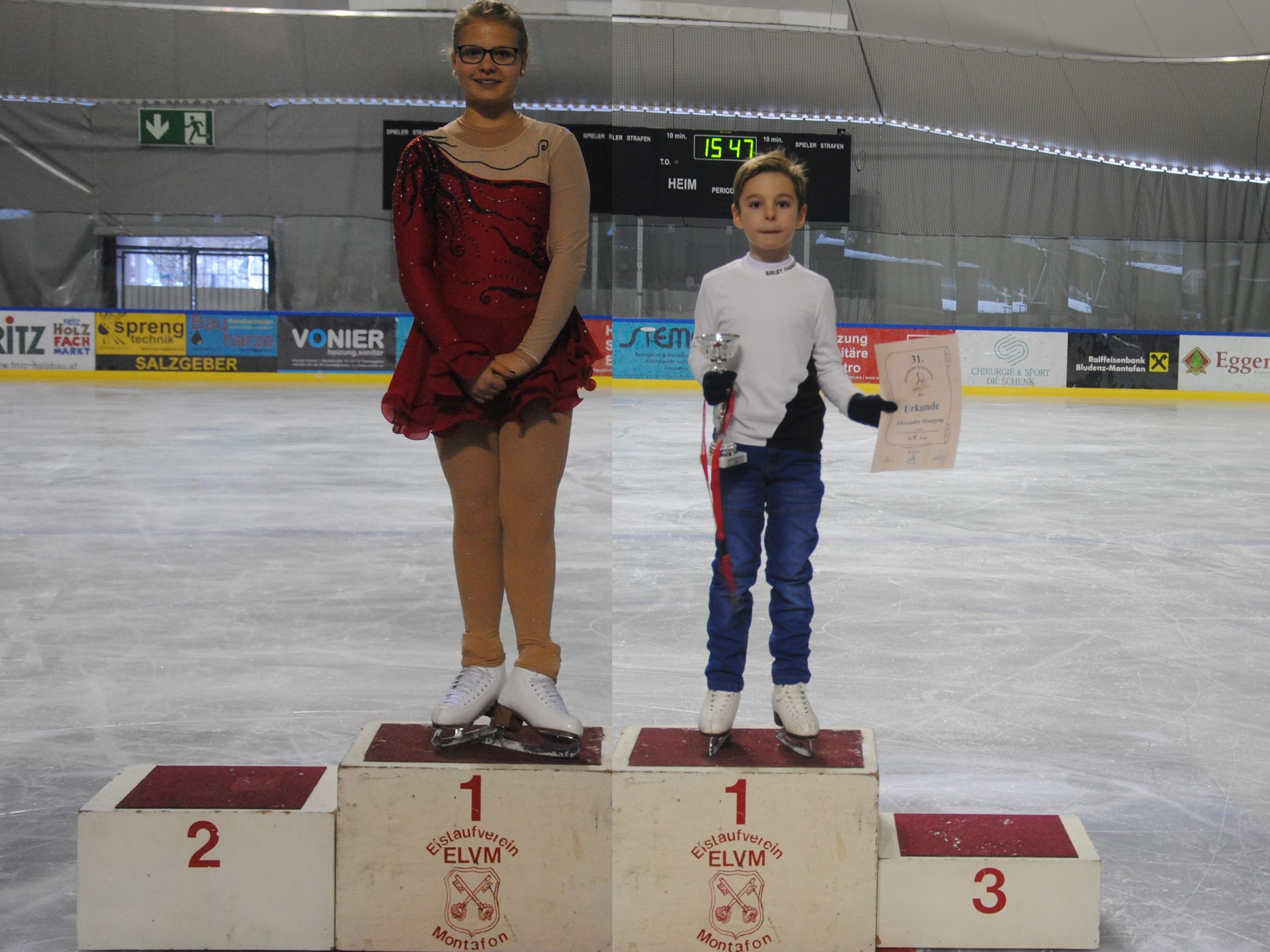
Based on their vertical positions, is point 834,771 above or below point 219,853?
above

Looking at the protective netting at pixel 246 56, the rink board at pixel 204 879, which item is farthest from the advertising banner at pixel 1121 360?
the rink board at pixel 204 879

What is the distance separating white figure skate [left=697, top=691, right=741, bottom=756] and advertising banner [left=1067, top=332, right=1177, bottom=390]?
15126mm

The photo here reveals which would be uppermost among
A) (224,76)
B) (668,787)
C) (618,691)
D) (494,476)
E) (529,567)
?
(224,76)

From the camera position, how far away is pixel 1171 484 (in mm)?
8383

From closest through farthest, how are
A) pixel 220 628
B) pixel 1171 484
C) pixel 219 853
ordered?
1. pixel 219 853
2. pixel 220 628
3. pixel 1171 484

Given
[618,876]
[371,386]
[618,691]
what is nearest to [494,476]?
[618,876]

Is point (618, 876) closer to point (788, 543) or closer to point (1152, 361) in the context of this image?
point (788, 543)

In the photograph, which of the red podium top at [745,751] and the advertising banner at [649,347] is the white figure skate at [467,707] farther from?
the advertising banner at [649,347]

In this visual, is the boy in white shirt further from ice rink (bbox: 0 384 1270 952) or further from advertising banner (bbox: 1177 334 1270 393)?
advertising banner (bbox: 1177 334 1270 393)

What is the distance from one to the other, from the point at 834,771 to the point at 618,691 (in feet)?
5.46

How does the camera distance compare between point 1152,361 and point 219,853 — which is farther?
point 1152,361

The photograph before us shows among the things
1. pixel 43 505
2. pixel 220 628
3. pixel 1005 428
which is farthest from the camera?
pixel 1005 428

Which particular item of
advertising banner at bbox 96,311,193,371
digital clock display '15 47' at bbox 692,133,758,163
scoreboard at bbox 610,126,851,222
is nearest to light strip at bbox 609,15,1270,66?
scoreboard at bbox 610,126,851,222

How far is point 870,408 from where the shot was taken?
6.76 feet
